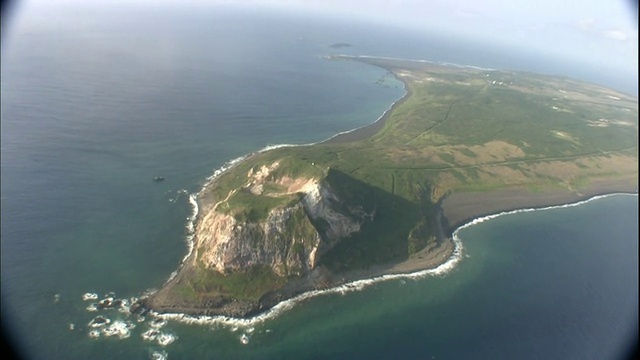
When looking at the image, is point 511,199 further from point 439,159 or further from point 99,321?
point 99,321

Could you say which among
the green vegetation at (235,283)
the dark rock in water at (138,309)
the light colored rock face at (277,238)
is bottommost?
the dark rock in water at (138,309)

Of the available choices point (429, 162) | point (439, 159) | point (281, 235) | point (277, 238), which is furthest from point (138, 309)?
point (439, 159)

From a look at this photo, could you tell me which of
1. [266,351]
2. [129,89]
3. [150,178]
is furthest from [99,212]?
[129,89]

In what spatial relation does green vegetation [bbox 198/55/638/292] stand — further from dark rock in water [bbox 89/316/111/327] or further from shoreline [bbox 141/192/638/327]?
dark rock in water [bbox 89/316/111/327]

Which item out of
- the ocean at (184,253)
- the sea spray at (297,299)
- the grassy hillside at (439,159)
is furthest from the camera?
the grassy hillside at (439,159)

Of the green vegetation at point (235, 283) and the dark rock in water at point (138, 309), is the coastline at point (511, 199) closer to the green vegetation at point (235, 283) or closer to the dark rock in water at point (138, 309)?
the green vegetation at point (235, 283)

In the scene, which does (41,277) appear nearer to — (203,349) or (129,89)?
(203,349)

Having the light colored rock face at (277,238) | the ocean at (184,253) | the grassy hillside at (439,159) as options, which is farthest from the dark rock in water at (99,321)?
the grassy hillside at (439,159)
